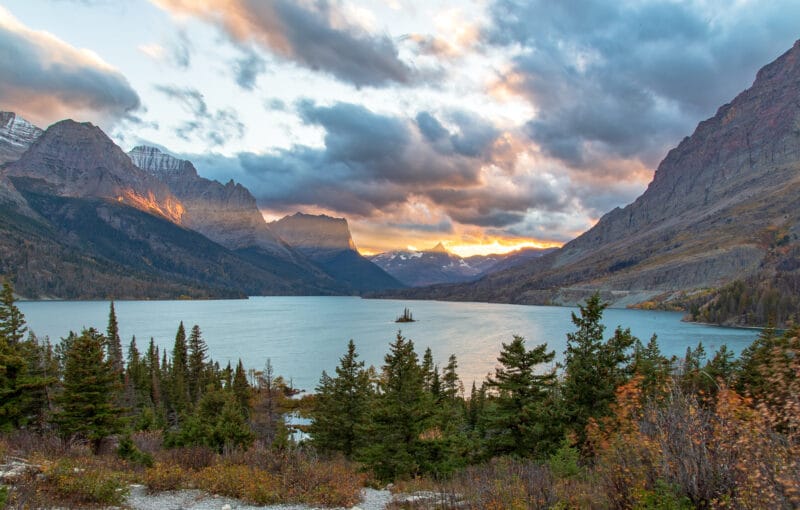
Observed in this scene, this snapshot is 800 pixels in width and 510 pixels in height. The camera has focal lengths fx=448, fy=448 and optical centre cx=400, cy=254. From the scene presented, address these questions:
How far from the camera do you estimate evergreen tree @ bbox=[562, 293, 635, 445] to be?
24016 millimetres

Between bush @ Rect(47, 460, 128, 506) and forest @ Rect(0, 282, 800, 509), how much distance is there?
32 millimetres

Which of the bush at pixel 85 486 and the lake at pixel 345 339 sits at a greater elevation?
the bush at pixel 85 486

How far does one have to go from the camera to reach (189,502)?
39.7ft

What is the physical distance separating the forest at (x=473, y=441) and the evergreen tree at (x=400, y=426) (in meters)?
0.08

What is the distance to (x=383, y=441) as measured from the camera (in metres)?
24.6

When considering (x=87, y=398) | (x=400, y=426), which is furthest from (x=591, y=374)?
(x=87, y=398)

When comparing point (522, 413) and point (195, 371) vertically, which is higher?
point (522, 413)

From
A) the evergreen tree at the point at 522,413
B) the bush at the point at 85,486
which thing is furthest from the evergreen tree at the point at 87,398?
the evergreen tree at the point at 522,413

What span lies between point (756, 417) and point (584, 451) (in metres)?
15.9

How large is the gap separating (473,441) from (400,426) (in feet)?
25.8

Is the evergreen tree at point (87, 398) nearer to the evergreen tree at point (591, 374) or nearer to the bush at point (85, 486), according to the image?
the bush at point (85, 486)

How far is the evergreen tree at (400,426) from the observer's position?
2347cm

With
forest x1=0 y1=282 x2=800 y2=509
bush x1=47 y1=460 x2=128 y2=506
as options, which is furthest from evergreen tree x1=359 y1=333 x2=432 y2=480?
bush x1=47 y1=460 x2=128 y2=506

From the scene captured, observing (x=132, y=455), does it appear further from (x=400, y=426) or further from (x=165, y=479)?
(x=400, y=426)
